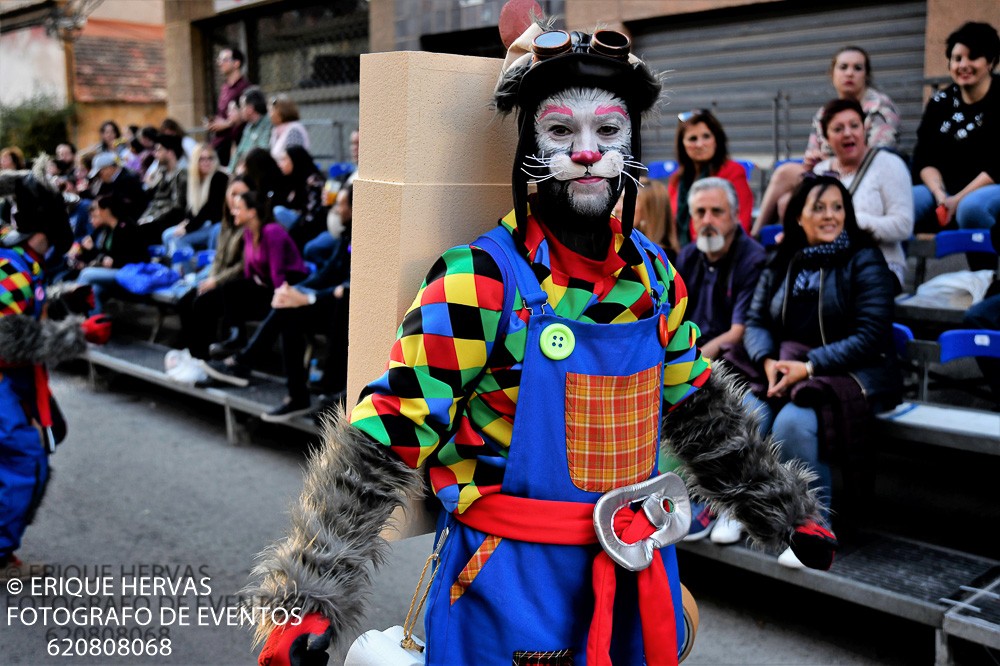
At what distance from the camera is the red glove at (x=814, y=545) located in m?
2.58

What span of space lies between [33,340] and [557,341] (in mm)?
3417

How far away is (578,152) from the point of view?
2309 mm

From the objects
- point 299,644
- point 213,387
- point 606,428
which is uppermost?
point 606,428

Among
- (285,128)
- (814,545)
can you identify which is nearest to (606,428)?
(814,545)

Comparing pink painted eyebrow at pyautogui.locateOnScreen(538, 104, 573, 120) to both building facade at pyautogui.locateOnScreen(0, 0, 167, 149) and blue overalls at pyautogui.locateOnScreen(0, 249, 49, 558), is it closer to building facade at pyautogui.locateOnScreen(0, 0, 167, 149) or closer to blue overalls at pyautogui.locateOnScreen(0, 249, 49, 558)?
blue overalls at pyautogui.locateOnScreen(0, 249, 49, 558)

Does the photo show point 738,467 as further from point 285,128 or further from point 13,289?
point 285,128

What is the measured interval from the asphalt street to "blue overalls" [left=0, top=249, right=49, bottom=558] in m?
0.33

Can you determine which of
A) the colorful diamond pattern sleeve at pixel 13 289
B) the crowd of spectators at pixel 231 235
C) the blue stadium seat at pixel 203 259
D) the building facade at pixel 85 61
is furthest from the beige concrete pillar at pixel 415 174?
the building facade at pixel 85 61

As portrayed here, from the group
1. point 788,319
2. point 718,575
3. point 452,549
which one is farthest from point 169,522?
point 452,549

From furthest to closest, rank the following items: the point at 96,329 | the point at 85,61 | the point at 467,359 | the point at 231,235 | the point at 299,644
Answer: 1. the point at 85,61
2. the point at 231,235
3. the point at 96,329
4. the point at 467,359
5. the point at 299,644

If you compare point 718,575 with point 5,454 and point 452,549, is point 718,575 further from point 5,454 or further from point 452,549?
point 5,454

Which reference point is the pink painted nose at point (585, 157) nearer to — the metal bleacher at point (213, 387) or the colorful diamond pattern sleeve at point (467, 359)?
the colorful diamond pattern sleeve at point (467, 359)

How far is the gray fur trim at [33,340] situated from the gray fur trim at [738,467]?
130 inches

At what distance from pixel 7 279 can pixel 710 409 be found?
3.60 metres
